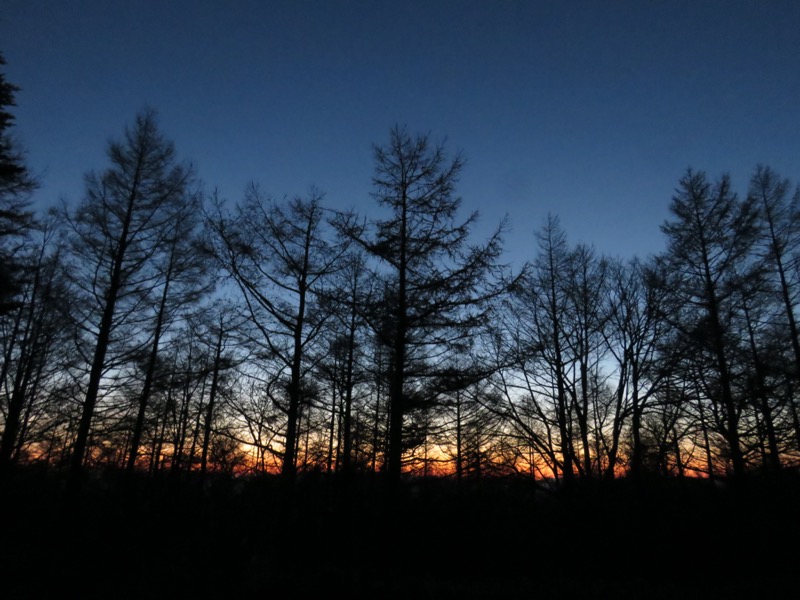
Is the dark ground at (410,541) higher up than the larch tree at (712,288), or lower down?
lower down

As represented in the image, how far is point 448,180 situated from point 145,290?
33.2ft

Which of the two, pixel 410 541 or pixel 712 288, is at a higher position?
pixel 712 288

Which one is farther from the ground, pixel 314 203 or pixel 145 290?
pixel 314 203

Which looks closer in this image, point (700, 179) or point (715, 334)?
point (715, 334)

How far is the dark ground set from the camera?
7.89 m

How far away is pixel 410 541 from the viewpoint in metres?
11.1

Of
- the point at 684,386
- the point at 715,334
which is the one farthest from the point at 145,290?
the point at 715,334

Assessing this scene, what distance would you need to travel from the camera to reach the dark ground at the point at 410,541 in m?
7.89

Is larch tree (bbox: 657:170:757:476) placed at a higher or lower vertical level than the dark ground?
higher

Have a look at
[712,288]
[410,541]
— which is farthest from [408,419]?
[712,288]

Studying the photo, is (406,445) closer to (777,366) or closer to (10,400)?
(777,366)

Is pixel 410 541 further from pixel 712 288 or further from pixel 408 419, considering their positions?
pixel 712 288

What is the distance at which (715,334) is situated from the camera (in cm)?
1421

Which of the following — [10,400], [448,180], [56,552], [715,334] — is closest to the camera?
[56,552]
